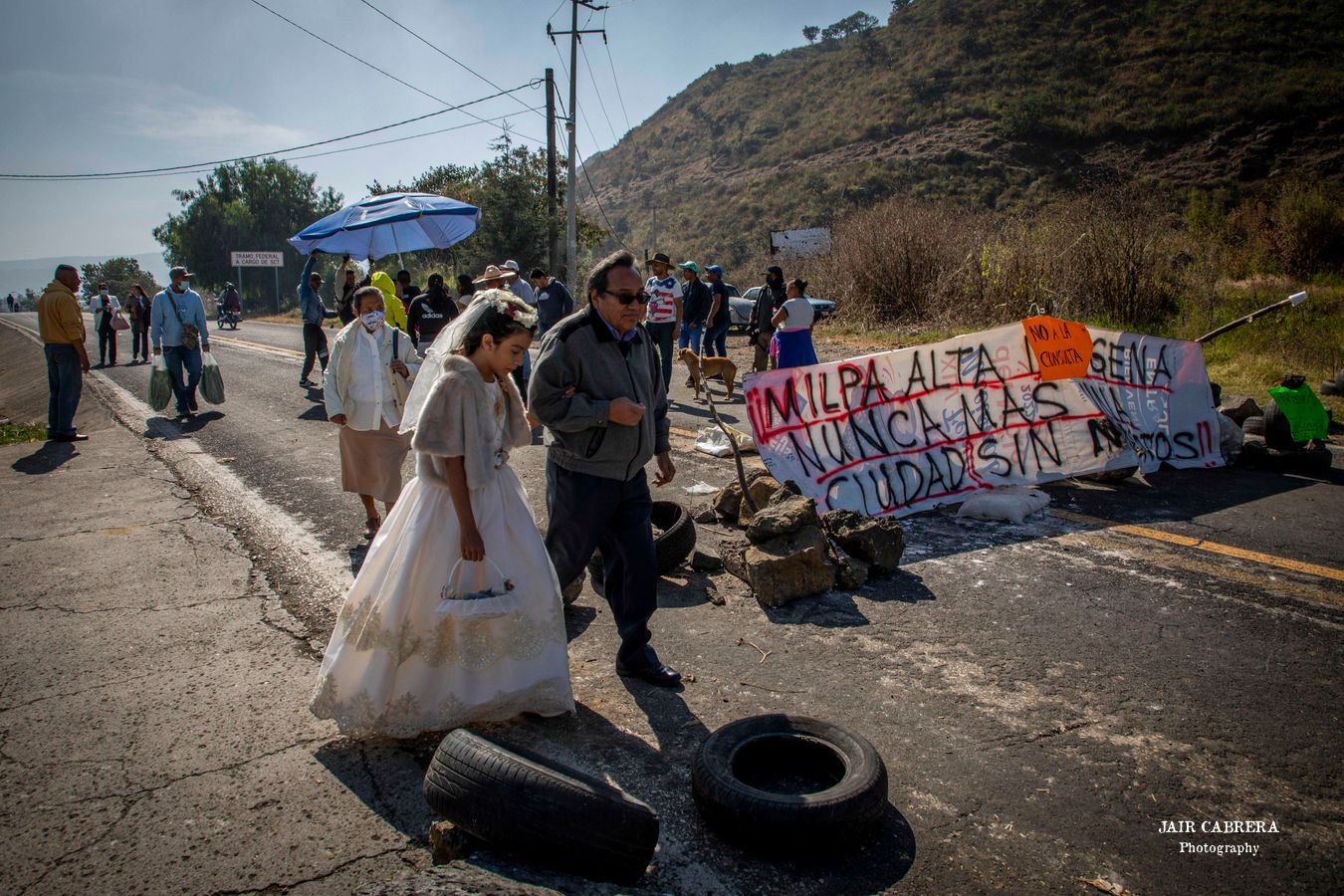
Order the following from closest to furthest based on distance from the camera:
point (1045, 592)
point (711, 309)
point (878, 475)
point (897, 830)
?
point (897, 830) → point (1045, 592) → point (878, 475) → point (711, 309)

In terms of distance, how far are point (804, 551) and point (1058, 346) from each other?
13.1ft

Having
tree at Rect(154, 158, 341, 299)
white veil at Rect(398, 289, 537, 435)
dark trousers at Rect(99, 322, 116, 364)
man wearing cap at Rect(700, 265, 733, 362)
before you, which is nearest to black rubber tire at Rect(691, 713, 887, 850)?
white veil at Rect(398, 289, 537, 435)

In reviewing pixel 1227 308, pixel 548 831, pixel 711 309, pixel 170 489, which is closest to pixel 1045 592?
pixel 548 831

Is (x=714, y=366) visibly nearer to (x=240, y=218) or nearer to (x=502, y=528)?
(x=502, y=528)

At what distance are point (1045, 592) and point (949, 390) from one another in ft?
8.22

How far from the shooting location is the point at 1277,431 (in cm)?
743

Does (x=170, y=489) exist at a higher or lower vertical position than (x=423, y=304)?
lower

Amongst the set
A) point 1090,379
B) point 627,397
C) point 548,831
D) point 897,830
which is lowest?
point 897,830

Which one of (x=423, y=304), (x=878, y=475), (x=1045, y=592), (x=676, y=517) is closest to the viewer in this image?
(x=1045, y=592)

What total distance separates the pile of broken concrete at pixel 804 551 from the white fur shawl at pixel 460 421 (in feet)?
6.32

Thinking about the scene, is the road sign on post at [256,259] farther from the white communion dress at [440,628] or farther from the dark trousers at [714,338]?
the white communion dress at [440,628]

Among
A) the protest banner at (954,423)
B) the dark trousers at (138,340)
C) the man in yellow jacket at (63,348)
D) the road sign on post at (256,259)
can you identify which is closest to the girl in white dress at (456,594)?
the protest banner at (954,423)

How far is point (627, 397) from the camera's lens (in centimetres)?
351

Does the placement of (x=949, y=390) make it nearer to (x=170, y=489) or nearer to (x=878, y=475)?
(x=878, y=475)
